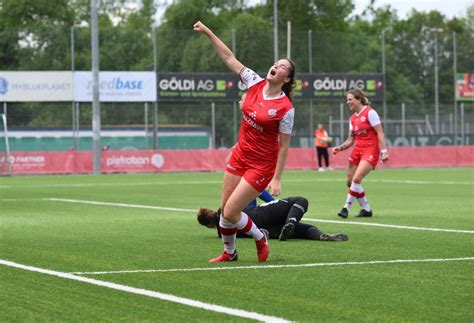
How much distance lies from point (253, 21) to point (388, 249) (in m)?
88.9

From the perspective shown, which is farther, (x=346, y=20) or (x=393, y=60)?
(x=346, y=20)

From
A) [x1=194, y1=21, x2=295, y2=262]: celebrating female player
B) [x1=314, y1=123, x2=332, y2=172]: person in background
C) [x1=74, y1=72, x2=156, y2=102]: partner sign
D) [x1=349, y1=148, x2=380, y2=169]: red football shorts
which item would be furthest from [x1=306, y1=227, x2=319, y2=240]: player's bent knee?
[x1=74, y1=72, x2=156, y2=102]: partner sign

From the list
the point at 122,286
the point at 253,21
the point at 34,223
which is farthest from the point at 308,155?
the point at 253,21

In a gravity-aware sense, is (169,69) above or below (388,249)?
above

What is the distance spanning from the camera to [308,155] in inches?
1999

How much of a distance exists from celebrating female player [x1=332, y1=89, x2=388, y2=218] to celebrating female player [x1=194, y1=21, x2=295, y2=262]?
754 centimetres

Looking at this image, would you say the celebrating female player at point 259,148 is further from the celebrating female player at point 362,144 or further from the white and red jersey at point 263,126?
the celebrating female player at point 362,144

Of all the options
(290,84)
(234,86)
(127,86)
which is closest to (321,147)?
(234,86)

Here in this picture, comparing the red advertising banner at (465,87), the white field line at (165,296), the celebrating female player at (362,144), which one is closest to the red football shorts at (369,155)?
the celebrating female player at (362,144)

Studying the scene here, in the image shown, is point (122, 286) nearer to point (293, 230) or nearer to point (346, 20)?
point (293, 230)

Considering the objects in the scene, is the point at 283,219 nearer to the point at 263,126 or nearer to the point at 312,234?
the point at 312,234

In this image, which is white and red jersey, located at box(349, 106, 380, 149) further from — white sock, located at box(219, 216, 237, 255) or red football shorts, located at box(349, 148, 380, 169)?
white sock, located at box(219, 216, 237, 255)

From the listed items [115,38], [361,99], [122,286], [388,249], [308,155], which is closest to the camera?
[122,286]

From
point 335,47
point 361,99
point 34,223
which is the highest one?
point 335,47
